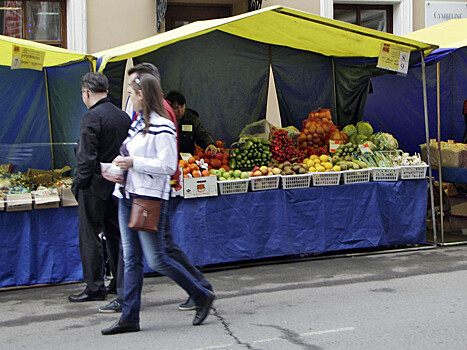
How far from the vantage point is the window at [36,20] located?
1072cm

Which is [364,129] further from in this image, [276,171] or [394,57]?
[276,171]

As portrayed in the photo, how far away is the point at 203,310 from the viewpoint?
16.7 ft

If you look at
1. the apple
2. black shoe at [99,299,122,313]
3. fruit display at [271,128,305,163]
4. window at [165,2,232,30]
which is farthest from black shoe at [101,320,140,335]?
window at [165,2,232,30]

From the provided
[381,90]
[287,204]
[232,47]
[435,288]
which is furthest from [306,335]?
[381,90]

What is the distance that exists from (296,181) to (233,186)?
0.74m

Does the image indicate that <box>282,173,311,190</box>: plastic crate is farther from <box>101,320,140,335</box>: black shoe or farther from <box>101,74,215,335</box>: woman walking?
<box>101,320,140,335</box>: black shoe

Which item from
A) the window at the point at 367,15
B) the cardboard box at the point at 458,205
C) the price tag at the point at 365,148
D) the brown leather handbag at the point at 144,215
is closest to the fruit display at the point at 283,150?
the price tag at the point at 365,148

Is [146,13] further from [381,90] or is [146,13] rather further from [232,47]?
[381,90]

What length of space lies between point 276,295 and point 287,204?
1.45m

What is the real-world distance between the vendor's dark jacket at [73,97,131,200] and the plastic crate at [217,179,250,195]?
160 cm

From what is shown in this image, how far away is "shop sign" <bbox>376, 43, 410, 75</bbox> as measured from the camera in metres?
7.95

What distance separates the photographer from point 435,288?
6168mm

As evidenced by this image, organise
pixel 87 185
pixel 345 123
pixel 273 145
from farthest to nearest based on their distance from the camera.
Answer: pixel 345 123 < pixel 273 145 < pixel 87 185

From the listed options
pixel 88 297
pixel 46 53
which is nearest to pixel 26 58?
pixel 46 53
